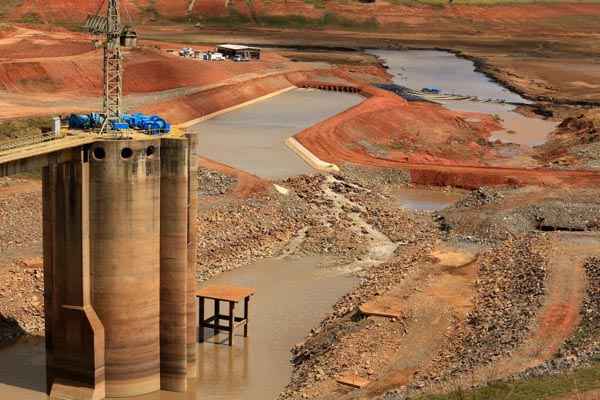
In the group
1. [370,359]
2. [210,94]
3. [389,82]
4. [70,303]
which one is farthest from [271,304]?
[389,82]

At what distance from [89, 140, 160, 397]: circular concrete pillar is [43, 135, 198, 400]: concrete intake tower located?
0.11ft

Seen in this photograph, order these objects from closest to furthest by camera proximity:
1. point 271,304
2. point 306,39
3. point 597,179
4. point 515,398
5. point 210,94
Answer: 1. point 515,398
2. point 271,304
3. point 597,179
4. point 210,94
5. point 306,39

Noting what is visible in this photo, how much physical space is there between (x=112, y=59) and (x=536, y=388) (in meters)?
18.3

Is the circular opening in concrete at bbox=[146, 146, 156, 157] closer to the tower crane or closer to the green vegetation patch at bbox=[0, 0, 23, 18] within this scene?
the tower crane

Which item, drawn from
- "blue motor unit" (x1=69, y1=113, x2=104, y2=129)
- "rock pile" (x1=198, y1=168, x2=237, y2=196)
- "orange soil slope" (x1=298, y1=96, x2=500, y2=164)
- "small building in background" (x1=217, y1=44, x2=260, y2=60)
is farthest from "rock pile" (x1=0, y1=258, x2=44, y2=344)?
"small building in background" (x1=217, y1=44, x2=260, y2=60)

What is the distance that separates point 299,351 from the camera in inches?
1481

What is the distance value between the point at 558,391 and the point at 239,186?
120 ft

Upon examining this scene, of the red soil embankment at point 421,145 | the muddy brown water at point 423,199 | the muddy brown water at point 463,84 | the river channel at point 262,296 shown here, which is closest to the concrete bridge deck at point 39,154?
the river channel at point 262,296

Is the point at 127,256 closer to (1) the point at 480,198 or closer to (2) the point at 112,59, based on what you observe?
(2) the point at 112,59

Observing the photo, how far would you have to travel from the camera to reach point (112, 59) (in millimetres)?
34094

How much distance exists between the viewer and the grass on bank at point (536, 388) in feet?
78.7

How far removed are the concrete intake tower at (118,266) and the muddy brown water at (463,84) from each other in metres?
66.3

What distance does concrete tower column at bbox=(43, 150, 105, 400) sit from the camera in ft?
103

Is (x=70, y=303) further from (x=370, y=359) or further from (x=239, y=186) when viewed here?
(x=239, y=186)
